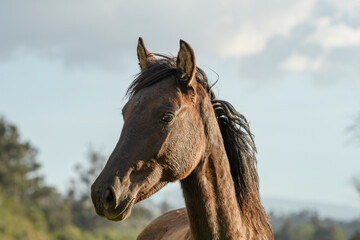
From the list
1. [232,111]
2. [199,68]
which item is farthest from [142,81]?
[232,111]

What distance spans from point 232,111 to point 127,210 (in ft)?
4.77

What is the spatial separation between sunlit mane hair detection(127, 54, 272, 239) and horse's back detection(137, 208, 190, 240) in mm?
1152

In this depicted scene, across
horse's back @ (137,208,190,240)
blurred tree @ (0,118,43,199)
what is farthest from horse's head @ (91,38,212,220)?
blurred tree @ (0,118,43,199)

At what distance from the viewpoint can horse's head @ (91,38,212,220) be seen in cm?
371

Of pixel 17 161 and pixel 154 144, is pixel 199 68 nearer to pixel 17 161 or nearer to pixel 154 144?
pixel 154 144

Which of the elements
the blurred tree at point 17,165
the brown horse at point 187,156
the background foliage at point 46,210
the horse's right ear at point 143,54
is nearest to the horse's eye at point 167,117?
the brown horse at point 187,156

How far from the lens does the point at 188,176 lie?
4246 mm

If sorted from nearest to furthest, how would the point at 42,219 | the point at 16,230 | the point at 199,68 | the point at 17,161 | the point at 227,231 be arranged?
the point at 227,231
the point at 199,68
the point at 16,230
the point at 42,219
the point at 17,161

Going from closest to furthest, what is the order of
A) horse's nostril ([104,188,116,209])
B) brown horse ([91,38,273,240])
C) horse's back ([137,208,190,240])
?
1. horse's nostril ([104,188,116,209])
2. brown horse ([91,38,273,240])
3. horse's back ([137,208,190,240])

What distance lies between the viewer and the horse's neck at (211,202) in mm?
4176

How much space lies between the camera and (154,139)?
3.96 meters

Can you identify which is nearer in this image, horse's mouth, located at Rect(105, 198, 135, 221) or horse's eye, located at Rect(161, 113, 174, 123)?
horse's mouth, located at Rect(105, 198, 135, 221)

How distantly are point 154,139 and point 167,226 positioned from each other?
2.55 meters

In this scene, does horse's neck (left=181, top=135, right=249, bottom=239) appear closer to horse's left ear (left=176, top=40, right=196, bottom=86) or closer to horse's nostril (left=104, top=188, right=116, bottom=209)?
horse's left ear (left=176, top=40, right=196, bottom=86)
